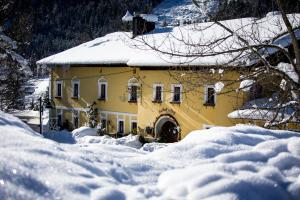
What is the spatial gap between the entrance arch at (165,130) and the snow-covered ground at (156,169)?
63.5ft

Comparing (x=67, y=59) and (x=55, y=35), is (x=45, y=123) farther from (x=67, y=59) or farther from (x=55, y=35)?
(x=55, y=35)

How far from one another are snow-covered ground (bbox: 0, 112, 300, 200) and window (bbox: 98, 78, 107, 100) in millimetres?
23410

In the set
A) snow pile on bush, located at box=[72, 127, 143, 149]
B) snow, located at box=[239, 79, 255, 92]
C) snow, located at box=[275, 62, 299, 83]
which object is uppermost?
snow, located at box=[275, 62, 299, 83]

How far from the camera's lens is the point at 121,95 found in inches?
1050

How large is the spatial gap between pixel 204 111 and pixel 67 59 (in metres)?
11.9

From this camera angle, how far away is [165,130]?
24.4m

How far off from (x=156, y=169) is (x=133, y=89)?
2236cm

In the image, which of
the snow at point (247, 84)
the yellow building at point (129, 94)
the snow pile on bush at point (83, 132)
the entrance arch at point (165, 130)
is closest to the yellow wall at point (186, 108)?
the yellow building at point (129, 94)

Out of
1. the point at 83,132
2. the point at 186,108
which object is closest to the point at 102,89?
the point at 83,132

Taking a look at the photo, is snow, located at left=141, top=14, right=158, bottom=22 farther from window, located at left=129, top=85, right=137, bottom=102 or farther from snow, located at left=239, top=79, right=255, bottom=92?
snow, located at left=239, top=79, right=255, bottom=92

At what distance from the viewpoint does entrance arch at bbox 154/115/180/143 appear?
23.7m

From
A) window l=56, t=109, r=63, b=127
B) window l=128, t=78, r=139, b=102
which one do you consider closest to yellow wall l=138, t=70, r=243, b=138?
window l=128, t=78, r=139, b=102

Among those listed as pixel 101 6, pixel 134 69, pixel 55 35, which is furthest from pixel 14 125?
pixel 101 6

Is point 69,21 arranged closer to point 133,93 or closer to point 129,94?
point 129,94
